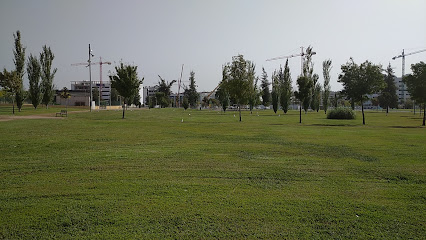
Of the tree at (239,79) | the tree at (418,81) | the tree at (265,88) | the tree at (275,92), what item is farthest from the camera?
the tree at (265,88)

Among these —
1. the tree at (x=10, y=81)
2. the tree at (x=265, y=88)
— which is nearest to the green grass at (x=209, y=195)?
the tree at (x=10, y=81)

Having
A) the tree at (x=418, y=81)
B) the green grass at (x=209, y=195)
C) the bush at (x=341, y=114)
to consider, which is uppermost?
the tree at (x=418, y=81)

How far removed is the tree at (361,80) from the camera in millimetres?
31734

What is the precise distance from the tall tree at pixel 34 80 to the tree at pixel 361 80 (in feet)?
164

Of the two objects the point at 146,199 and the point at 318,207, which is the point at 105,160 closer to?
the point at 146,199

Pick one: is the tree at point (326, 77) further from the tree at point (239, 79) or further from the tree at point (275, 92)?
the tree at point (239, 79)

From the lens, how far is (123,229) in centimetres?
453

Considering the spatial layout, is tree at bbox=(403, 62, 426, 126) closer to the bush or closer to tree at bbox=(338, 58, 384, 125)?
tree at bbox=(338, 58, 384, 125)

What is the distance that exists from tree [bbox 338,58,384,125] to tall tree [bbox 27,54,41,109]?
50.0m

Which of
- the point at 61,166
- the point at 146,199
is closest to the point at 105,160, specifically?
the point at 61,166

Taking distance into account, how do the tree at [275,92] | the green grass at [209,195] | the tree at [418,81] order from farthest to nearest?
the tree at [275,92]
the tree at [418,81]
the green grass at [209,195]

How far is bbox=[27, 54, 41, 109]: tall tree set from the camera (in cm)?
5653

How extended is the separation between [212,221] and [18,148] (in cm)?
930

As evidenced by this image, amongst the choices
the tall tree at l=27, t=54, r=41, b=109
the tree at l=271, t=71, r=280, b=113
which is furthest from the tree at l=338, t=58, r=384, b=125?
the tall tree at l=27, t=54, r=41, b=109
